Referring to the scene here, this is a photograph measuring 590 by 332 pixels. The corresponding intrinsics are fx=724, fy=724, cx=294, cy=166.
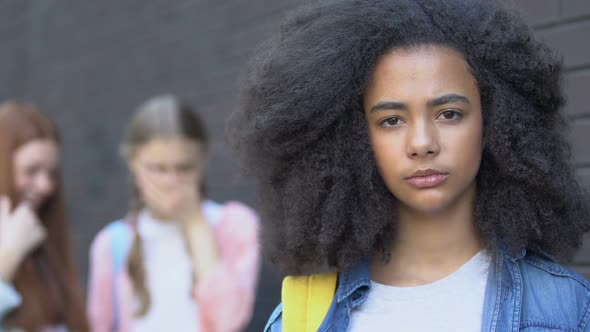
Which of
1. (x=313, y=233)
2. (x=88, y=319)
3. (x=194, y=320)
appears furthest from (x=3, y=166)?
(x=313, y=233)

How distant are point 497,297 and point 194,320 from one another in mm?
2125

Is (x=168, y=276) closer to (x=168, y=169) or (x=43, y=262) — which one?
(x=168, y=169)

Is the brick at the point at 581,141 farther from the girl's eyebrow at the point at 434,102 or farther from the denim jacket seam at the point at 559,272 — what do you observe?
the girl's eyebrow at the point at 434,102

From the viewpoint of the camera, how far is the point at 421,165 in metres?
2.17

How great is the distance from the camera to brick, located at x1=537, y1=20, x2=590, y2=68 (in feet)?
10.2

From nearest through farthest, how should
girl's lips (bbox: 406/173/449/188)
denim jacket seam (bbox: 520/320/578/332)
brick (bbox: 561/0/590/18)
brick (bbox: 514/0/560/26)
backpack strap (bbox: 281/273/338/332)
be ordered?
1. denim jacket seam (bbox: 520/320/578/332)
2. girl's lips (bbox: 406/173/449/188)
3. backpack strap (bbox: 281/273/338/332)
4. brick (bbox: 561/0/590/18)
5. brick (bbox: 514/0/560/26)

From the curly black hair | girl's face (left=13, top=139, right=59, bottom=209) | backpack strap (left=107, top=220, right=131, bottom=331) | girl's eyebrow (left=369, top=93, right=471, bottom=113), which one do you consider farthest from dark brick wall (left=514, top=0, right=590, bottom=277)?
girl's face (left=13, top=139, right=59, bottom=209)

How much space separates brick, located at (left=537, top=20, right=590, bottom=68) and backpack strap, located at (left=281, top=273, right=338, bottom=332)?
1490 millimetres

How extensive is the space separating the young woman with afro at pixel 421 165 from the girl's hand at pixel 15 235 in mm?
2093

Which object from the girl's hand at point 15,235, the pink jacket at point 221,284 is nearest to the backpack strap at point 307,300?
the pink jacket at point 221,284

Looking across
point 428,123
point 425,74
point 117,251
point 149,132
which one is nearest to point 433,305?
point 428,123

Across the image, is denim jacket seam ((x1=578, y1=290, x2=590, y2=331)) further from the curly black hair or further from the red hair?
the red hair

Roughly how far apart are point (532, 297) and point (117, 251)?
8.60 ft

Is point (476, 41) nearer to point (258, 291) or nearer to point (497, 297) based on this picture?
point (497, 297)
